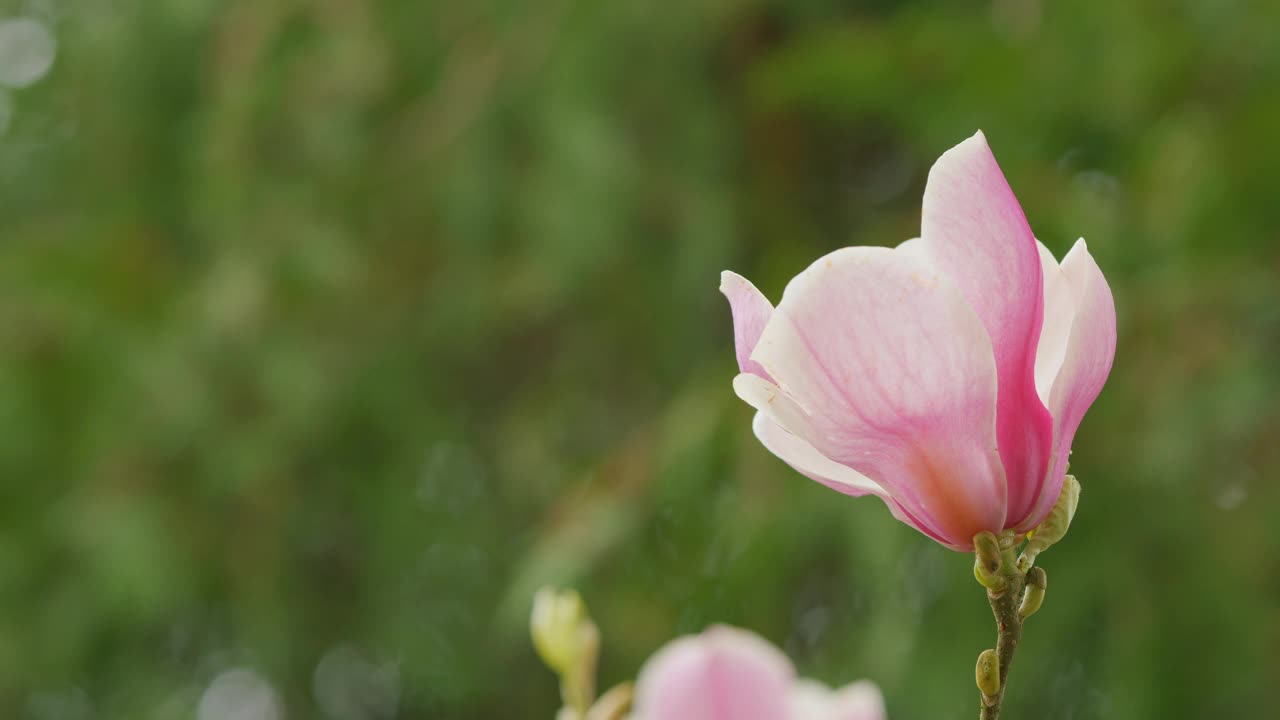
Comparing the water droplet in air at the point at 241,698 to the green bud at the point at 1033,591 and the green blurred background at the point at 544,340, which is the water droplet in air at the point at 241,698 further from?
the green bud at the point at 1033,591

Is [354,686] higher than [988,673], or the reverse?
[354,686]

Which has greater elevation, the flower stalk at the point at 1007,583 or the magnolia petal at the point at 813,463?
the magnolia petal at the point at 813,463

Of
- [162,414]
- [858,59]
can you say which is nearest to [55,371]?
[162,414]

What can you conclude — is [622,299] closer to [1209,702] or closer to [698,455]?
[698,455]

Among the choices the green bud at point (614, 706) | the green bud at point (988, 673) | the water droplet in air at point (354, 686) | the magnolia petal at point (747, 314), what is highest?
the water droplet in air at point (354, 686)

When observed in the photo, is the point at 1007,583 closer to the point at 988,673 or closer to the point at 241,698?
the point at 988,673

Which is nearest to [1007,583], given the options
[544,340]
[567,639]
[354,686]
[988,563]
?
[988,563]

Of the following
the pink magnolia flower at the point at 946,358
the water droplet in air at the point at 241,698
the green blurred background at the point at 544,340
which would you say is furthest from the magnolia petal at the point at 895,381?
the water droplet in air at the point at 241,698

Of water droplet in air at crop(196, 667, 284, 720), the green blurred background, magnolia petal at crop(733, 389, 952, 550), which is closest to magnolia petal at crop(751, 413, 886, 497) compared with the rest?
magnolia petal at crop(733, 389, 952, 550)

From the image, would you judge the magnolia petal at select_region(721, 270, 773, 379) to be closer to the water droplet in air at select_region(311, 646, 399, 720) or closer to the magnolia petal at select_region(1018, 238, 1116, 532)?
the magnolia petal at select_region(1018, 238, 1116, 532)
